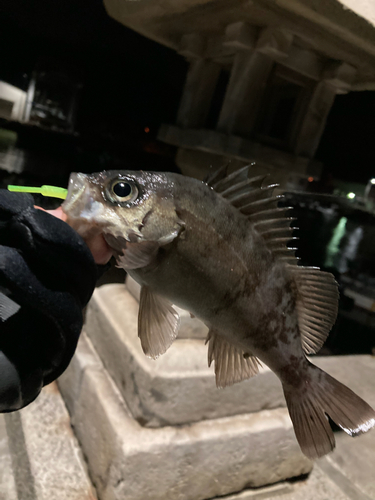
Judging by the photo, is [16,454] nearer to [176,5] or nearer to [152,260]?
[152,260]

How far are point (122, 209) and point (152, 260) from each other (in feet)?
0.35

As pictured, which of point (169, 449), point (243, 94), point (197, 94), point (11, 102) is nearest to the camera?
point (169, 449)

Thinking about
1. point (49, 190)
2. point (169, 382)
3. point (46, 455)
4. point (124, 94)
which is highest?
point (124, 94)

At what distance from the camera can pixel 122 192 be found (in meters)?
0.58

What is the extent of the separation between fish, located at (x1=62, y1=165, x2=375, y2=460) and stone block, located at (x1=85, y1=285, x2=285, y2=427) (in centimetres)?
76

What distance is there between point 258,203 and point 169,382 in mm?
1010

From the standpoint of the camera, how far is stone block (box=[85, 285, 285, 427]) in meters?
1.38

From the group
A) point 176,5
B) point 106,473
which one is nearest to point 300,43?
point 176,5

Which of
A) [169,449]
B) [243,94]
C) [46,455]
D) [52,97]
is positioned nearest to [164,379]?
[169,449]

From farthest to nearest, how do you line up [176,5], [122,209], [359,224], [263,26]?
[359,224] → [263,26] → [176,5] → [122,209]

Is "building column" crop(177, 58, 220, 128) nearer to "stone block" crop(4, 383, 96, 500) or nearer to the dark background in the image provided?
the dark background

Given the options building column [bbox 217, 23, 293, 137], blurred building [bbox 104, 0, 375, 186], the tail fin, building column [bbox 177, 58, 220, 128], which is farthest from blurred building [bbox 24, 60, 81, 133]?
the tail fin

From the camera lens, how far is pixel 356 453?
202cm

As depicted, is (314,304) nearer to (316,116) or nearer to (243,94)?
(243,94)
